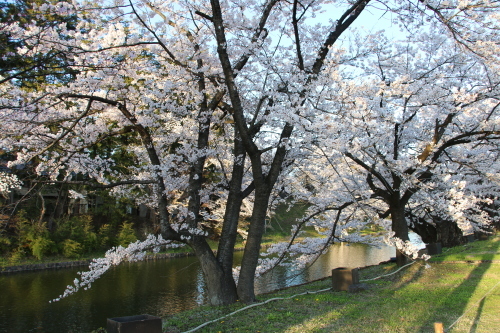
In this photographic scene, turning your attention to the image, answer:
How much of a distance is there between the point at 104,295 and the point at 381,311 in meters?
8.67

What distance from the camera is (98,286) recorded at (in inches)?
492

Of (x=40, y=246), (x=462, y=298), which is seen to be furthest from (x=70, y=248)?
(x=462, y=298)

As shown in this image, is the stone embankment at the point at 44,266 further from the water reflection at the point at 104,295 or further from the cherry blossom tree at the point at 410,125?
the cherry blossom tree at the point at 410,125

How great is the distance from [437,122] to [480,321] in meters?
5.09

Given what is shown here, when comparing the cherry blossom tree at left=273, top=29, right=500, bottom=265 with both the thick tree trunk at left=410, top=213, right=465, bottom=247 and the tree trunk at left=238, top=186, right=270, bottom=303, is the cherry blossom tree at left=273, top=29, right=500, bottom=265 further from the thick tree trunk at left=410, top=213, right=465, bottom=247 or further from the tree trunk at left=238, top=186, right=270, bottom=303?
the thick tree trunk at left=410, top=213, right=465, bottom=247

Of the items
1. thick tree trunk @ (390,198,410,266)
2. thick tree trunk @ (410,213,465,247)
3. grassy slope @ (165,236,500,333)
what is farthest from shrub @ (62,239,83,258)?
thick tree trunk @ (410,213,465,247)

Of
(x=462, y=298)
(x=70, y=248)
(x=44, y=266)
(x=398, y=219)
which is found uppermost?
(x=398, y=219)

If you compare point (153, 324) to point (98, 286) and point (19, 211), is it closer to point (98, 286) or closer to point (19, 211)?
point (98, 286)

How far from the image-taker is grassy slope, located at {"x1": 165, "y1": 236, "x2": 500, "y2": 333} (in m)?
4.74

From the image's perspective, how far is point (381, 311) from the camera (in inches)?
214

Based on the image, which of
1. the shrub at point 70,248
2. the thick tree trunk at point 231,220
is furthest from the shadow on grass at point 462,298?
the shrub at point 70,248

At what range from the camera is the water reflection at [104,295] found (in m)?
8.79

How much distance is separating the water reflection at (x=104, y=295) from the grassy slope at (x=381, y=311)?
1.70 metres

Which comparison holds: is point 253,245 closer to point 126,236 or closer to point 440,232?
point 440,232
